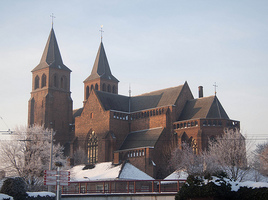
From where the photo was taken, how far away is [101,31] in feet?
389

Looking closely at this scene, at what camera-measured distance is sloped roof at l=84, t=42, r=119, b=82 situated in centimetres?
11344

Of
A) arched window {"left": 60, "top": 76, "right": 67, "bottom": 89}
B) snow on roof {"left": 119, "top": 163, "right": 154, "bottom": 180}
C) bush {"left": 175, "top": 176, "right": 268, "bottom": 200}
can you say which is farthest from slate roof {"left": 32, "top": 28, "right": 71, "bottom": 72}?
bush {"left": 175, "top": 176, "right": 268, "bottom": 200}

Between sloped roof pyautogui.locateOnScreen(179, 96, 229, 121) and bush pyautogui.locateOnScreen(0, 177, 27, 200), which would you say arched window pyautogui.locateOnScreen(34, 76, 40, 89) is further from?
bush pyautogui.locateOnScreen(0, 177, 27, 200)

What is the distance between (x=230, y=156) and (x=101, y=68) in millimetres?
57083

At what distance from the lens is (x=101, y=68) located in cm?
11431

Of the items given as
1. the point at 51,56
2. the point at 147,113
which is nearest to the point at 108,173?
the point at 147,113

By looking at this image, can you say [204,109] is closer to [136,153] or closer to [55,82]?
[136,153]

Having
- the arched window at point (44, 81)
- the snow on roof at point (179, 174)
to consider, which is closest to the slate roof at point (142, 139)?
the snow on roof at point (179, 174)

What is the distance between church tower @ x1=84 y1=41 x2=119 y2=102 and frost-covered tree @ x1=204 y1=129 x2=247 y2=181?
49.2 meters

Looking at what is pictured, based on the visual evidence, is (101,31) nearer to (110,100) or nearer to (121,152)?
(110,100)

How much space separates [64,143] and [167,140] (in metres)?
28.1

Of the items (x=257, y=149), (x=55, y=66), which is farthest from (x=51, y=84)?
(x=257, y=149)

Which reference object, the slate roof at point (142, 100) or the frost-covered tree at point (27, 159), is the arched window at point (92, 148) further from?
the frost-covered tree at point (27, 159)

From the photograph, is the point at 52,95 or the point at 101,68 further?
the point at 101,68
